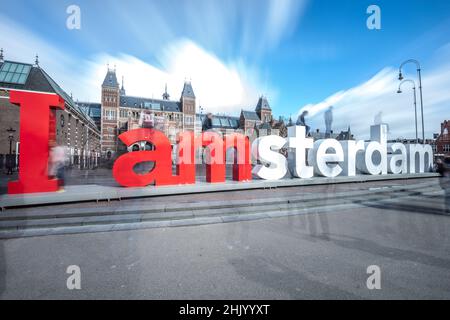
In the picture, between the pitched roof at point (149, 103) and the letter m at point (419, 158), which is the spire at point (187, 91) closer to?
the pitched roof at point (149, 103)

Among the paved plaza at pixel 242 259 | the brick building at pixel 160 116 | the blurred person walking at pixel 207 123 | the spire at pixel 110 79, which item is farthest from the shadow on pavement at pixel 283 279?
the blurred person walking at pixel 207 123

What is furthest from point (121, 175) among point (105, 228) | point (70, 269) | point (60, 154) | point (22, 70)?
point (22, 70)

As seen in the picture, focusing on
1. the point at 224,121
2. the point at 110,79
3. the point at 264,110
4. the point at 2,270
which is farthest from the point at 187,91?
the point at 2,270

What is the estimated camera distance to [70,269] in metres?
3.54

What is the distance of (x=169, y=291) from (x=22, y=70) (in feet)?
143

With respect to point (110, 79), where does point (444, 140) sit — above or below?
below

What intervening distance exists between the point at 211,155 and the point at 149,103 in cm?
6574

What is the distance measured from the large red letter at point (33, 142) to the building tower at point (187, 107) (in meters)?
63.6

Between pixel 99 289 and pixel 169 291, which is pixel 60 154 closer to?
pixel 99 289

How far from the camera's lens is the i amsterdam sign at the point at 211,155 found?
789 centimetres

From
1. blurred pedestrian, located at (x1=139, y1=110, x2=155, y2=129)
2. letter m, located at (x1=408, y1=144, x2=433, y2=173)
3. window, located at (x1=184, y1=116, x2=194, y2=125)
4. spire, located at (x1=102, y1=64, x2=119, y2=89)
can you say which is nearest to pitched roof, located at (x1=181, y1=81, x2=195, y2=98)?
window, located at (x1=184, y1=116, x2=194, y2=125)

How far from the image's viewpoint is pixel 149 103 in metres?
69.2

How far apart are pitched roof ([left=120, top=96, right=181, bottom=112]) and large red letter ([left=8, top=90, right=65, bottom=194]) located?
63.7 meters

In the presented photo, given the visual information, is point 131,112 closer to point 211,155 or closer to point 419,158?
point 211,155
